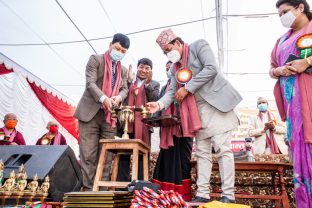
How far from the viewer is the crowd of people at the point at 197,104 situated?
1.77m

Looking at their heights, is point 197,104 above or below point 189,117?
above

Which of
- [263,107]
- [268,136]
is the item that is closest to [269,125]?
[268,136]

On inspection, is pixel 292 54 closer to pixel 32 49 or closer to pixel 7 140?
pixel 7 140

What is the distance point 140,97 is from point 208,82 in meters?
0.97

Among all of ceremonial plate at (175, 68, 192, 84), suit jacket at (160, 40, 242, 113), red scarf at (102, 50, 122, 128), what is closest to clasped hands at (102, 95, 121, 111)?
red scarf at (102, 50, 122, 128)

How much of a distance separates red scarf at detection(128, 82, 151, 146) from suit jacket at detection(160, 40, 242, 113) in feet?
2.66

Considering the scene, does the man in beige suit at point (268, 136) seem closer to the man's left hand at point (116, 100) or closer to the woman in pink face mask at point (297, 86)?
the woman in pink face mask at point (297, 86)

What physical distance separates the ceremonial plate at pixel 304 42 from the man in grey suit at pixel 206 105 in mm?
565

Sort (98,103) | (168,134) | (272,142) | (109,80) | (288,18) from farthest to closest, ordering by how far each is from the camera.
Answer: (272,142) → (109,80) → (98,103) → (168,134) → (288,18)

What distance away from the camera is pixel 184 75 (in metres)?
2.28

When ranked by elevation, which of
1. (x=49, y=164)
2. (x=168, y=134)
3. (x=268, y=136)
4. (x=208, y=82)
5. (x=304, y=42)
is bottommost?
(x=49, y=164)

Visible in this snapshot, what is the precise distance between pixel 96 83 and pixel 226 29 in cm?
300

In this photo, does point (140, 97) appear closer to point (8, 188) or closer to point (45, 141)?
point (8, 188)

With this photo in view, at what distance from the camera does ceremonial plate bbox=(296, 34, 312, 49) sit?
5.82 ft
